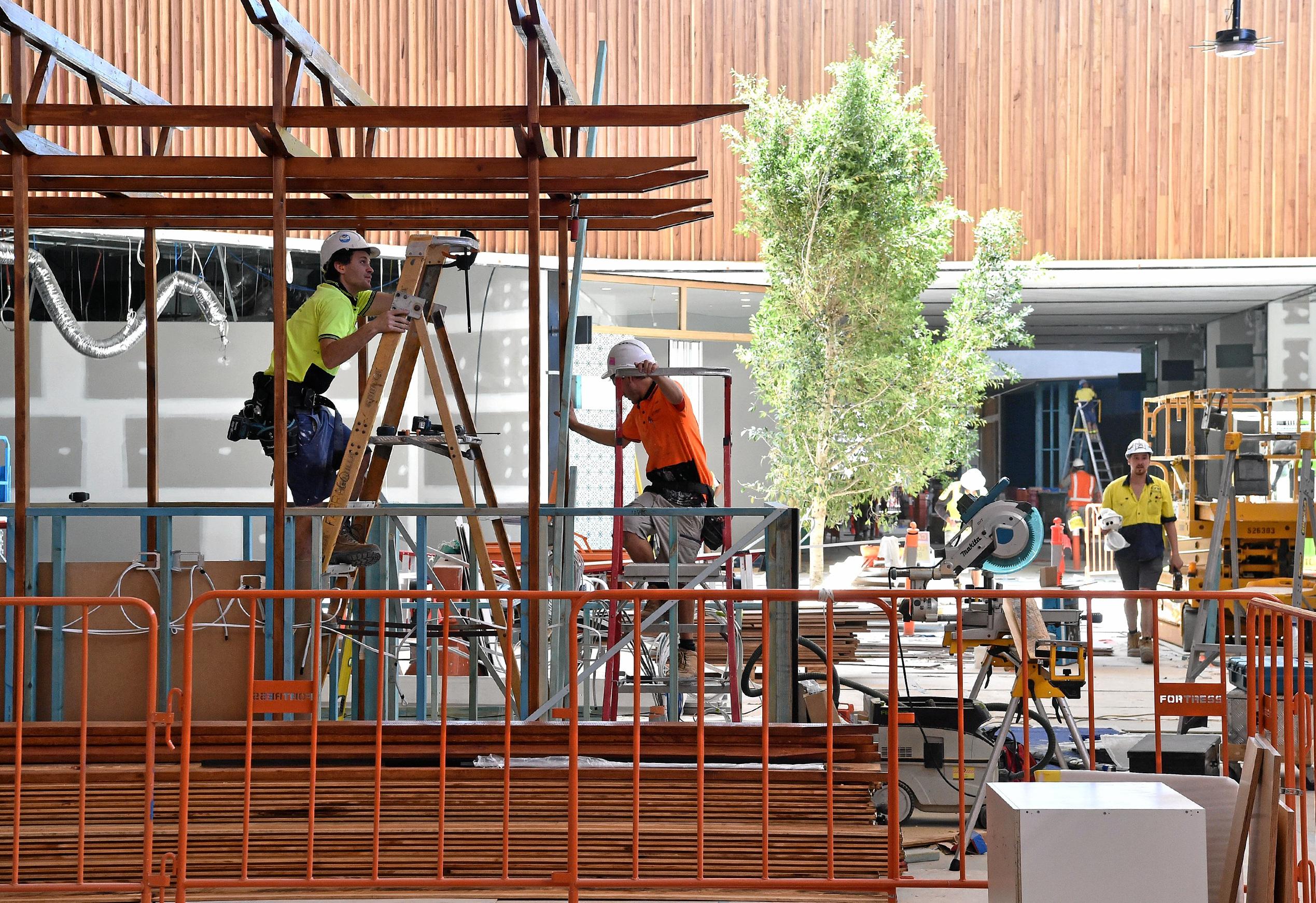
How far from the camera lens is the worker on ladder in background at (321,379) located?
6.69m

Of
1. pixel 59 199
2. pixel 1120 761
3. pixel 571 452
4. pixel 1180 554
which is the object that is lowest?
pixel 1120 761

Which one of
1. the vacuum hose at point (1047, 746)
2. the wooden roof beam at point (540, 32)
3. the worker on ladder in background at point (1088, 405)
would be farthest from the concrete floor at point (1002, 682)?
the worker on ladder in background at point (1088, 405)

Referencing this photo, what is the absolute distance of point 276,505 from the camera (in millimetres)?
6293

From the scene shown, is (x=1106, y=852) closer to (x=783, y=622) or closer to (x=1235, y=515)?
(x=783, y=622)

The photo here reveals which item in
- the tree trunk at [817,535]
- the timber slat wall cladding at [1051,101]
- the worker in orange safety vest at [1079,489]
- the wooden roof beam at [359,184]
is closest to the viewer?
the wooden roof beam at [359,184]

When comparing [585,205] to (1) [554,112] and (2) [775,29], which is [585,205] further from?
(2) [775,29]

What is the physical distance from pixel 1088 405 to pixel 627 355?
1934 cm

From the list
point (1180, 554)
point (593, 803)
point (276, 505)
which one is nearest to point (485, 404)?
point (1180, 554)

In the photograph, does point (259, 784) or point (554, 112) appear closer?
point (259, 784)

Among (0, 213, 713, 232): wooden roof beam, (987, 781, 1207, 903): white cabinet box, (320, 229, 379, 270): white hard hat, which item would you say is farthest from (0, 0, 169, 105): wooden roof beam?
(987, 781, 1207, 903): white cabinet box

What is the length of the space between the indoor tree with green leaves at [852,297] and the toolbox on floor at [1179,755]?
8826 millimetres

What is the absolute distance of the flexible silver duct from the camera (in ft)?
43.3

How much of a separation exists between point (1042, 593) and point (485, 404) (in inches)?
486

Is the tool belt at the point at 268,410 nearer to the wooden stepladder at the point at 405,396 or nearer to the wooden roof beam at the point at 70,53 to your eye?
the wooden stepladder at the point at 405,396
